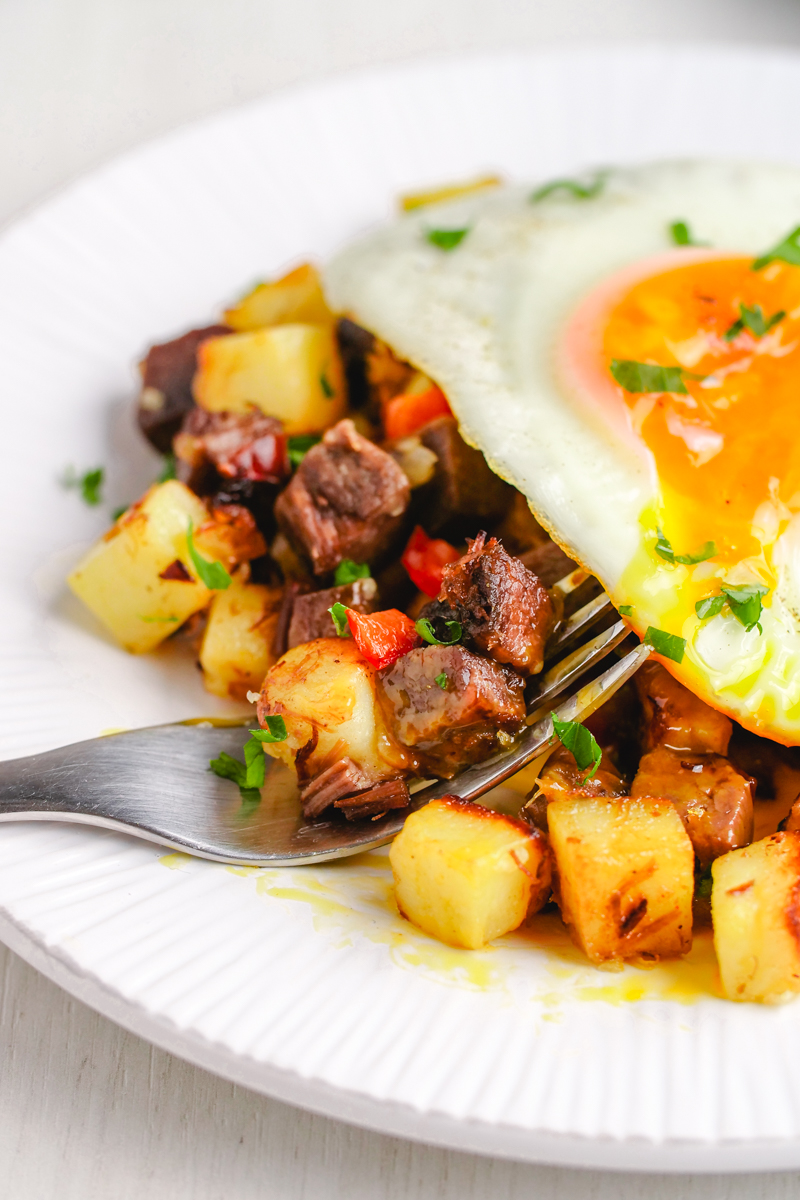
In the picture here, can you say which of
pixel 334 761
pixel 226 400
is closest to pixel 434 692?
pixel 334 761

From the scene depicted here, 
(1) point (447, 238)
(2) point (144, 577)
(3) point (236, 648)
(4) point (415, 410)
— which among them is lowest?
(3) point (236, 648)

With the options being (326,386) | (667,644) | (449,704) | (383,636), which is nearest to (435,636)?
(383,636)

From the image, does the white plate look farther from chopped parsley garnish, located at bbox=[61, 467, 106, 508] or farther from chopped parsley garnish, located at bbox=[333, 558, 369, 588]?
chopped parsley garnish, located at bbox=[333, 558, 369, 588]

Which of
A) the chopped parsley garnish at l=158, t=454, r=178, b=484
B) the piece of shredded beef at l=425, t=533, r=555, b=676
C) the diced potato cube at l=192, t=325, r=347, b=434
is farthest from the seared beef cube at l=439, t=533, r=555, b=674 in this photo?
the chopped parsley garnish at l=158, t=454, r=178, b=484

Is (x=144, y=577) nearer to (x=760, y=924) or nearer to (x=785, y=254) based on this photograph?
(x=760, y=924)

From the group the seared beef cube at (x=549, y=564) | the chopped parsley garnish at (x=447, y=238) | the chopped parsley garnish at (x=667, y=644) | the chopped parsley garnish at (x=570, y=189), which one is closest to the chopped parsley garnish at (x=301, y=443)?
the chopped parsley garnish at (x=447, y=238)
